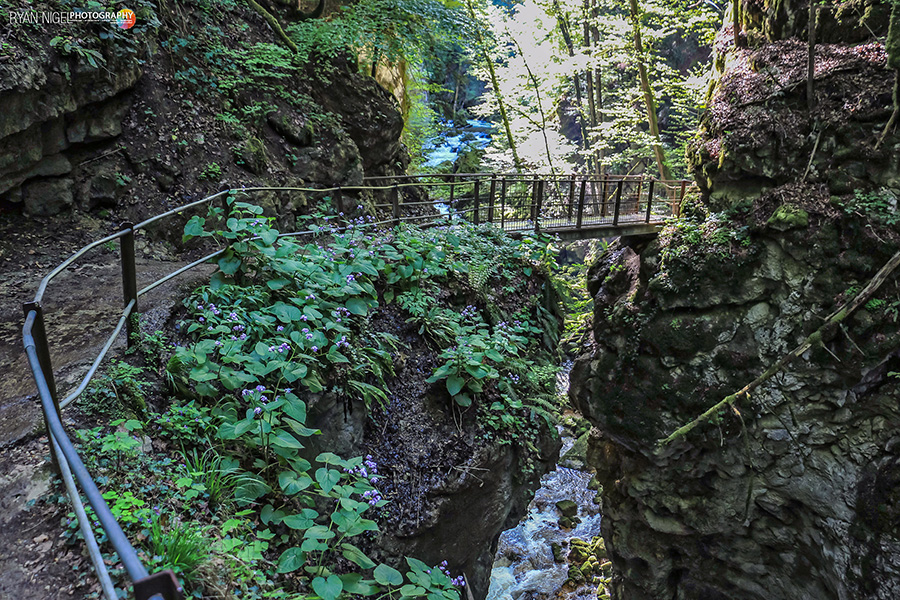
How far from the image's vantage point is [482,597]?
510cm

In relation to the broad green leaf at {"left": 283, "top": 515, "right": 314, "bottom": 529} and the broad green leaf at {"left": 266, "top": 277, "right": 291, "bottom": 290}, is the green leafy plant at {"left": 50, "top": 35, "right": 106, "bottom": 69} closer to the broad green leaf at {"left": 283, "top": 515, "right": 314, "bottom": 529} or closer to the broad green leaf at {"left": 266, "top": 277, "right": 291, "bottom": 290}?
the broad green leaf at {"left": 266, "top": 277, "right": 291, "bottom": 290}

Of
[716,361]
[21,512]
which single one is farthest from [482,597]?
[716,361]

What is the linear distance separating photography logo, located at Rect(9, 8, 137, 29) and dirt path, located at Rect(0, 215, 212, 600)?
7.52 feet

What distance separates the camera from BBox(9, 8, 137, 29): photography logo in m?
5.54

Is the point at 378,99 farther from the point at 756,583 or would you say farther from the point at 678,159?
the point at 678,159

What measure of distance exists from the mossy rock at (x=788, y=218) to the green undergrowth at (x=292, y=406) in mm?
3988

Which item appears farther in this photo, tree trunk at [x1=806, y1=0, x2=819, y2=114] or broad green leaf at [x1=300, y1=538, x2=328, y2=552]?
tree trunk at [x1=806, y1=0, x2=819, y2=114]

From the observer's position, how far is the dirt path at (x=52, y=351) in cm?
208

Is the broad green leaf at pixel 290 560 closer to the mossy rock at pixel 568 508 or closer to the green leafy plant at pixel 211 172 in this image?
the green leafy plant at pixel 211 172

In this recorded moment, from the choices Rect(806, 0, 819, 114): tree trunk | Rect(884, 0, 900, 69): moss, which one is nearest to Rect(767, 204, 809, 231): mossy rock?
Rect(806, 0, 819, 114): tree trunk


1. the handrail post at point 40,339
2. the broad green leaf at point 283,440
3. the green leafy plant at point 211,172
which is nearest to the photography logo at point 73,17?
the green leafy plant at point 211,172

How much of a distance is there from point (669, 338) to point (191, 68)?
893cm

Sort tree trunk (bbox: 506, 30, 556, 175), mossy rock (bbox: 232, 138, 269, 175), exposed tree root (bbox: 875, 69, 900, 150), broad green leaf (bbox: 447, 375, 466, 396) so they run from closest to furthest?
broad green leaf (bbox: 447, 375, 466, 396) → exposed tree root (bbox: 875, 69, 900, 150) → mossy rock (bbox: 232, 138, 269, 175) → tree trunk (bbox: 506, 30, 556, 175)

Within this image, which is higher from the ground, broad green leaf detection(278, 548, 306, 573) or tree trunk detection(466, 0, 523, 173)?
tree trunk detection(466, 0, 523, 173)
